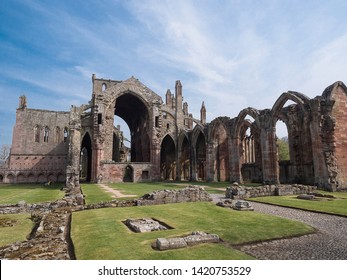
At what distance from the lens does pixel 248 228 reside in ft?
20.9

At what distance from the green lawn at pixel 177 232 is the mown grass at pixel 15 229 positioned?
4.11 feet

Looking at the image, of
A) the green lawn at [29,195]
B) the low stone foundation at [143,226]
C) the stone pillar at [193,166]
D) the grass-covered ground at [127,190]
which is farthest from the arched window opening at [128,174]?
the low stone foundation at [143,226]

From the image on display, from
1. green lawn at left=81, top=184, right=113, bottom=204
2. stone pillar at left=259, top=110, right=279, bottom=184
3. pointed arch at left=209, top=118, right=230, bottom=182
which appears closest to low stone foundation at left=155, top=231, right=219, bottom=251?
green lawn at left=81, top=184, right=113, bottom=204

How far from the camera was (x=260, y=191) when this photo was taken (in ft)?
46.5

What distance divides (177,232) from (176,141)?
32.3 m

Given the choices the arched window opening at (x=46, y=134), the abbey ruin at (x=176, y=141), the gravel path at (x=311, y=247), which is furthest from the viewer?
the arched window opening at (x=46, y=134)

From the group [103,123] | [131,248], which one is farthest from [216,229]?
[103,123]

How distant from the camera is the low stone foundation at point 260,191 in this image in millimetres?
13378

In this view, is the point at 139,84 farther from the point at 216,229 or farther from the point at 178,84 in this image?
the point at 216,229

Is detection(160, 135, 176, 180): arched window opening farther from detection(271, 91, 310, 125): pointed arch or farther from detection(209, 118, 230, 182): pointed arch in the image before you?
detection(271, 91, 310, 125): pointed arch

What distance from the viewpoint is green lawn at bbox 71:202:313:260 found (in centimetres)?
452

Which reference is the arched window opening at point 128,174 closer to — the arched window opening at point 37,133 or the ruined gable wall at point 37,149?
the ruined gable wall at point 37,149

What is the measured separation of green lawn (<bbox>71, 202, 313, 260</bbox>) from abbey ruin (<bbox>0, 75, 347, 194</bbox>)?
1258 centimetres

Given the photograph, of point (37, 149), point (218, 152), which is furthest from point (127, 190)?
point (37, 149)
